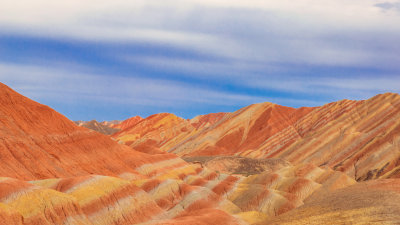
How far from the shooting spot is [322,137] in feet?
505

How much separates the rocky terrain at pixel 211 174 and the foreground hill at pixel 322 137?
456 mm

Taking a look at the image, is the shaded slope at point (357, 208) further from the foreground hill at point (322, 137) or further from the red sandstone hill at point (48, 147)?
the foreground hill at point (322, 137)

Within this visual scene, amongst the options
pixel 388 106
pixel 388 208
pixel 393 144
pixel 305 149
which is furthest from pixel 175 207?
pixel 388 106

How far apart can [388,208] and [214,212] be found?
21792 mm

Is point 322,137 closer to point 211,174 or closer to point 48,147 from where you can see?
point 211,174

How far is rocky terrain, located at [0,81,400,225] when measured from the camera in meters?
47.0

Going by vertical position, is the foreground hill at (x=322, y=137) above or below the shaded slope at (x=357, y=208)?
above

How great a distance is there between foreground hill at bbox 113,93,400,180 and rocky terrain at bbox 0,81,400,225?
1.50 feet

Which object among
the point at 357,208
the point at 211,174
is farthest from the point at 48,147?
the point at 357,208

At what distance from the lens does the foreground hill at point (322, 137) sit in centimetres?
12075

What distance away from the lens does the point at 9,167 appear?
73.0 meters

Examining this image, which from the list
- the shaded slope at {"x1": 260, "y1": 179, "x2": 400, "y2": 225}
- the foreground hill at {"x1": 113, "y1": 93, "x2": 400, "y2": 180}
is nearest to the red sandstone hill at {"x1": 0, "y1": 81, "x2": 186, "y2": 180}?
the foreground hill at {"x1": 113, "y1": 93, "x2": 400, "y2": 180}

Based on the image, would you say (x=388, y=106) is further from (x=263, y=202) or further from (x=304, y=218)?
(x=304, y=218)

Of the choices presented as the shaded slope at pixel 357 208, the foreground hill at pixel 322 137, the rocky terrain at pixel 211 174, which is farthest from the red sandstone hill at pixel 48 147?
the shaded slope at pixel 357 208
